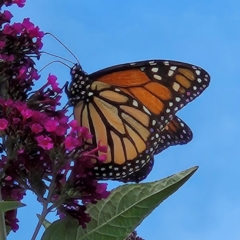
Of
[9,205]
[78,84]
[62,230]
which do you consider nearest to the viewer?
[9,205]

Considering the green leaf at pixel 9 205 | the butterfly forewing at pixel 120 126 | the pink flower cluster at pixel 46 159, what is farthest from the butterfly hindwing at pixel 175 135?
the green leaf at pixel 9 205

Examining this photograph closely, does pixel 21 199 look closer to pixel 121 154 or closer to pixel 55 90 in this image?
pixel 55 90

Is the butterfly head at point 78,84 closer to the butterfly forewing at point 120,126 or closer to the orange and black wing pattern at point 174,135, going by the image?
the butterfly forewing at point 120,126

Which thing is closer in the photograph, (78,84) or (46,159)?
(46,159)

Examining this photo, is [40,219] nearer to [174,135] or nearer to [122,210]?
[122,210]

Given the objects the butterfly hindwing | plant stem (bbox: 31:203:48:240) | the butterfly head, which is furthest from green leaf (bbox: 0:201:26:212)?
the butterfly hindwing

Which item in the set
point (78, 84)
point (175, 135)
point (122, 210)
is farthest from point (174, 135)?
point (122, 210)

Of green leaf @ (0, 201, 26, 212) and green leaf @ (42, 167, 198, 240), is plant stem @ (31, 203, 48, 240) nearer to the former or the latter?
green leaf @ (42, 167, 198, 240)
